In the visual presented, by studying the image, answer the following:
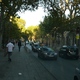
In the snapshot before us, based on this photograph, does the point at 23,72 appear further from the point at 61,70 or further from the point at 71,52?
the point at 71,52

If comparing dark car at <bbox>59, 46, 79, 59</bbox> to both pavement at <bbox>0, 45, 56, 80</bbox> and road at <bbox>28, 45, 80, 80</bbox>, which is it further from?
pavement at <bbox>0, 45, 56, 80</bbox>

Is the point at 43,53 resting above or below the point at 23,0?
below

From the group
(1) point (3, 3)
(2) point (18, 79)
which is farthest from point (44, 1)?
(2) point (18, 79)

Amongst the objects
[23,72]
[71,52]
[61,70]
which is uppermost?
[71,52]

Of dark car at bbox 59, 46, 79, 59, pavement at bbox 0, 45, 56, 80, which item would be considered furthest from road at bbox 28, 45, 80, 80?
dark car at bbox 59, 46, 79, 59

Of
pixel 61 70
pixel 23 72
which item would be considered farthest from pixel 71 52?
pixel 23 72

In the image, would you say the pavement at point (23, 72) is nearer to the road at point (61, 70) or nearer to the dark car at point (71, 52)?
the road at point (61, 70)

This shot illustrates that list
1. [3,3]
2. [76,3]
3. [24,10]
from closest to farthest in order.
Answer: [3,3], [24,10], [76,3]

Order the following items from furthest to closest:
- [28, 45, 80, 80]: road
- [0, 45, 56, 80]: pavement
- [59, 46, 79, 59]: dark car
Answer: [59, 46, 79, 59]: dark car, [28, 45, 80, 80]: road, [0, 45, 56, 80]: pavement

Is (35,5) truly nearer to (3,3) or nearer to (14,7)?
(14,7)

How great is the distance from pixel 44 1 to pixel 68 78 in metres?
18.9

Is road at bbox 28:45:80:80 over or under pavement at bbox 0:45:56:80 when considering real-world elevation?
under

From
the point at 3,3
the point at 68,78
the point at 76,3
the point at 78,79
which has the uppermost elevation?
the point at 76,3

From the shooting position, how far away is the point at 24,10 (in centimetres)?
3359
